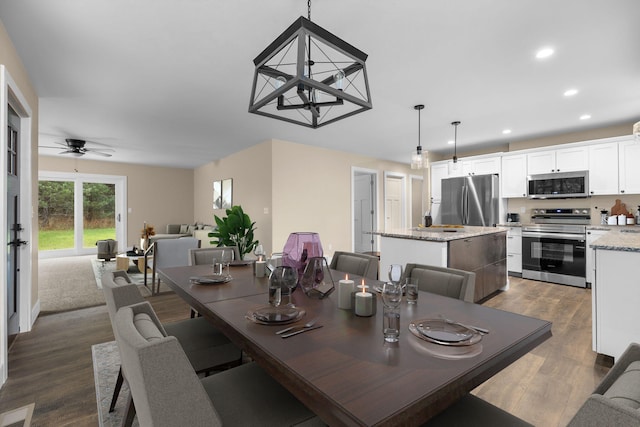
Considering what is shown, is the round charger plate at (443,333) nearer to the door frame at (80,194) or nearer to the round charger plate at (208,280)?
the round charger plate at (208,280)

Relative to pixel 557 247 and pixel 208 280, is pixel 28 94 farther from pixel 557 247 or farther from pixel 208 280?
pixel 557 247

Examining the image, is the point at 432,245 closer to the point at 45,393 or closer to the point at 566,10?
the point at 566,10

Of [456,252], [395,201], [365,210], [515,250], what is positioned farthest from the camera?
[395,201]

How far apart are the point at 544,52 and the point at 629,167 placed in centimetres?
322

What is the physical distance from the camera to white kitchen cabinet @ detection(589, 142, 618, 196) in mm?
4488

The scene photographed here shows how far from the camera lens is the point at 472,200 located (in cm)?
574

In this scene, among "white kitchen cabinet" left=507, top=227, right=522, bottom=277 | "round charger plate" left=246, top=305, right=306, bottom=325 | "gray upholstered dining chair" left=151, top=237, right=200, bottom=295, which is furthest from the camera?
"white kitchen cabinet" left=507, top=227, right=522, bottom=277

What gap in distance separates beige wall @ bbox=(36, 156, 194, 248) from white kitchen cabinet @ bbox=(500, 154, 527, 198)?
325 inches

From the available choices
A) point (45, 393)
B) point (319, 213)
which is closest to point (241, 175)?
point (319, 213)

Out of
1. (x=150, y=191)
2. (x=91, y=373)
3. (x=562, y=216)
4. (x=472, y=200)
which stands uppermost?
(x=150, y=191)

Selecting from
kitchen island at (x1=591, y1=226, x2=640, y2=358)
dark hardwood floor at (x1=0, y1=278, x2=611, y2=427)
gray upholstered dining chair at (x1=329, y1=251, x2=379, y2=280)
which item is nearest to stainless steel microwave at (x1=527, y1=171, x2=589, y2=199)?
dark hardwood floor at (x1=0, y1=278, x2=611, y2=427)

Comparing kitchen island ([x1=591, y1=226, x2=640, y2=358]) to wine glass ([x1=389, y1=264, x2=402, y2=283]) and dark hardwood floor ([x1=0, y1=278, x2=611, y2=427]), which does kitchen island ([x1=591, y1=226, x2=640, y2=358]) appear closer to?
dark hardwood floor ([x1=0, y1=278, x2=611, y2=427])

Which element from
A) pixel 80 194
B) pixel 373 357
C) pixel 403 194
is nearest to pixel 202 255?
pixel 373 357

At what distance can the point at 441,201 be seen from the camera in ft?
20.7
